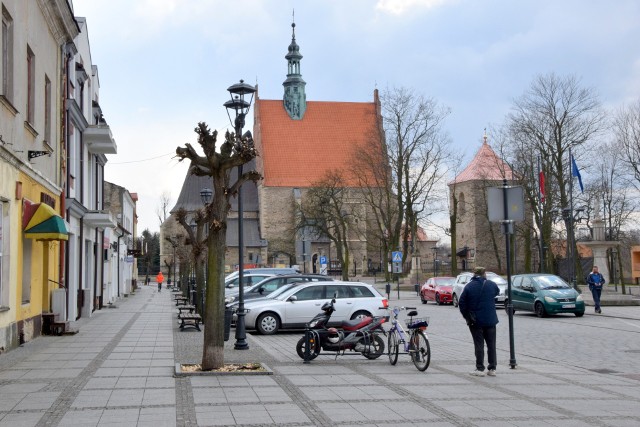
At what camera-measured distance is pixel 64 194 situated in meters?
21.4

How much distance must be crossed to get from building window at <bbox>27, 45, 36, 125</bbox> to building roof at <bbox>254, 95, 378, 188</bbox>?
242 ft

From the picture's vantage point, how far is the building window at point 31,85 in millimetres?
17297

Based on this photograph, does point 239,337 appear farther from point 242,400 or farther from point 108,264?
point 108,264

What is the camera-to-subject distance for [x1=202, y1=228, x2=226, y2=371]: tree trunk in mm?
12336

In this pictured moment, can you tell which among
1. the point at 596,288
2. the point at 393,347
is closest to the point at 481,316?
the point at 393,347

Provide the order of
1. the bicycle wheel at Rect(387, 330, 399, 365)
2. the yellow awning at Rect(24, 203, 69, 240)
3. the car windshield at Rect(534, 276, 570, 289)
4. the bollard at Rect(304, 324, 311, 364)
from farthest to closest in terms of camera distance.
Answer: the car windshield at Rect(534, 276, 570, 289) < the yellow awning at Rect(24, 203, 69, 240) < the bollard at Rect(304, 324, 311, 364) < the bicycle wheel at Rect(387, 330, 399, 365)

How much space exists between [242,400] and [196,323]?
12.6m

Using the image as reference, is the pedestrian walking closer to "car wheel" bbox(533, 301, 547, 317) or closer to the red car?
"car wheel" bbox(533, 301, 547, 317)

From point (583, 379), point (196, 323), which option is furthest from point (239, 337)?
point (583, 379)

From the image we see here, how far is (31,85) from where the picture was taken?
17.5 meters

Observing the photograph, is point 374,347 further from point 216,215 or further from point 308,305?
point 308,305

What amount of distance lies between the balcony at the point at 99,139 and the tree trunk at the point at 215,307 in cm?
1592

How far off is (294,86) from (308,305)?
73.4 metres

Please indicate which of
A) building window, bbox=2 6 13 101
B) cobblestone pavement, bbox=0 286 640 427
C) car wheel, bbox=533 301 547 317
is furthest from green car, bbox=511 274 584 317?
building window, bbox=2 6 13 101
